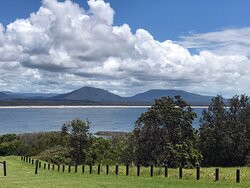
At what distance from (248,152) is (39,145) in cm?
7298

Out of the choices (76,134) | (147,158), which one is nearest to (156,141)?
(147,158)

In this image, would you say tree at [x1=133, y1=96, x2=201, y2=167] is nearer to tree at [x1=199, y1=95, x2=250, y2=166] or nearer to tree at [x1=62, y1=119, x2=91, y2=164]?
tree at [x1=199, y1=95, x2=250, y2=166]

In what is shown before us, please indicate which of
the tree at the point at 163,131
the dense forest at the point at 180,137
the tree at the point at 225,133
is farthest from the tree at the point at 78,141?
the tree at the point at 225,133

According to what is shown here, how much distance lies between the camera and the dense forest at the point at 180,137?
51.4 meters

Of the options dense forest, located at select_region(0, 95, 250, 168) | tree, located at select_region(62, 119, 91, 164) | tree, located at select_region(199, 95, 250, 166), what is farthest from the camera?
tree, located at select_region(62, 119, 91, 164)

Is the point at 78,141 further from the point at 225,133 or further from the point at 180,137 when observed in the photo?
the point at 225,133

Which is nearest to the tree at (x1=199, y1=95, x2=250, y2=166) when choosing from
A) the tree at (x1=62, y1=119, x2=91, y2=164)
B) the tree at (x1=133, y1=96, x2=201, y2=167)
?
the tree at (x1=133, y1=96, x2=201, y2=167)

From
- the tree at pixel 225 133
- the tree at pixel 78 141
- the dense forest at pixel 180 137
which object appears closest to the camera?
the dense forest at pixel 180 137

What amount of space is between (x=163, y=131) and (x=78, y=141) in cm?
2041

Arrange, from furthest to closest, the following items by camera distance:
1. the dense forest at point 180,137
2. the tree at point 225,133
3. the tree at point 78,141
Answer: the tree at point 78,141 → the tree at point 225,133 → the dense forest at point 180,137

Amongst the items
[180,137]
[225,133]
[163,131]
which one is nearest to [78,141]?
[163,131]

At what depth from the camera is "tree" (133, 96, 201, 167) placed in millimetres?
51594

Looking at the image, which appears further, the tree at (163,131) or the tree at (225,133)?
the tree at (225,133)

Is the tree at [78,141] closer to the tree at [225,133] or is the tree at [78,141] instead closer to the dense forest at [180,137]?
the dense forest at [180,137]
